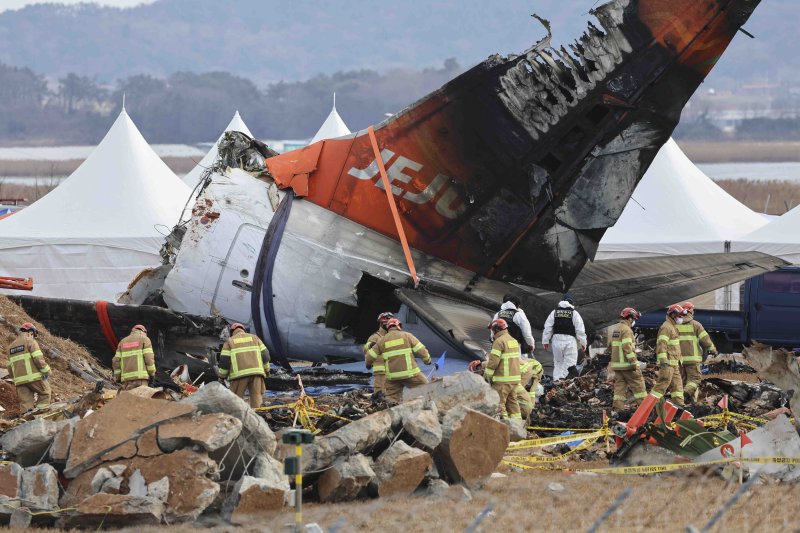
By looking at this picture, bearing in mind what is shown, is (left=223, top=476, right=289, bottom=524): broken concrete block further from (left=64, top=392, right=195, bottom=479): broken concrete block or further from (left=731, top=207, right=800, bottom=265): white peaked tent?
(left=731, top=207, right=800, bottom=265): white peaked tent

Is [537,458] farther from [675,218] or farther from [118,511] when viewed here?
[675,218]

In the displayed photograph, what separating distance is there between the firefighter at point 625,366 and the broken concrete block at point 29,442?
7250 millimetres

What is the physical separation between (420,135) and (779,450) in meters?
7.35

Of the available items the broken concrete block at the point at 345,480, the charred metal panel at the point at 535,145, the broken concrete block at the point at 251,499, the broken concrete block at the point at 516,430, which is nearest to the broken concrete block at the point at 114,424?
the broken concrete block at the point at 251,499

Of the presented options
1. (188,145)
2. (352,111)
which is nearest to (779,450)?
(352,111)

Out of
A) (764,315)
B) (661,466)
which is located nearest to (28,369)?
(661,466)

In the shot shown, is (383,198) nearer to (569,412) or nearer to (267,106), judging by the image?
(569,412)

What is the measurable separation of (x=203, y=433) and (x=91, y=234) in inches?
699

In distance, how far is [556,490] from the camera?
1133cm

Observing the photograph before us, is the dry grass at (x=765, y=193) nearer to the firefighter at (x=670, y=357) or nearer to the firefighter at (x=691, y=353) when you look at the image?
the firefighter at (x=691, y=353)

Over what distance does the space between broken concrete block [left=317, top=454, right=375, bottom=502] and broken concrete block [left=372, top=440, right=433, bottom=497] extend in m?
0.12

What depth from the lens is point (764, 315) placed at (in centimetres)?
2203

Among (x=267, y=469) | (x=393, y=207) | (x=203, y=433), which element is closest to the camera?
(x=203, y=433)

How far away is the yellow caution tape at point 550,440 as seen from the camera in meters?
13.5
